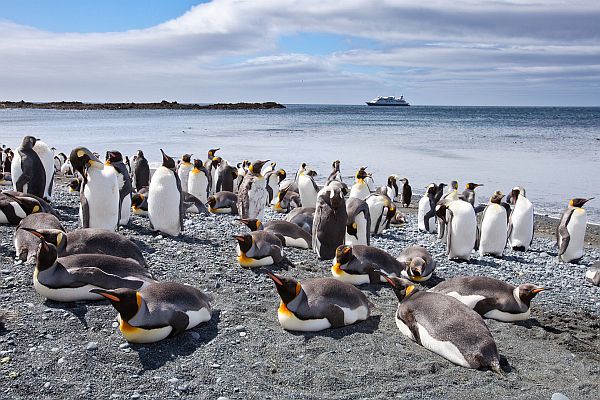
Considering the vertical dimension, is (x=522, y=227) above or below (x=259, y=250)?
below

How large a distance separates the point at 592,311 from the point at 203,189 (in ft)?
25.8

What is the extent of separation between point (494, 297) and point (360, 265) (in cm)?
141

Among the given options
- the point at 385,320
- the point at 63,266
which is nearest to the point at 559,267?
the point at 385,320

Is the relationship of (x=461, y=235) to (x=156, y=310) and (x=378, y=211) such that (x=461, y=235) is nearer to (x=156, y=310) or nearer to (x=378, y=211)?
(x=378, y=211)

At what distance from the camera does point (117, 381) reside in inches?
151

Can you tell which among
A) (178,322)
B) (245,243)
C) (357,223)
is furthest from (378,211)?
(178,322)

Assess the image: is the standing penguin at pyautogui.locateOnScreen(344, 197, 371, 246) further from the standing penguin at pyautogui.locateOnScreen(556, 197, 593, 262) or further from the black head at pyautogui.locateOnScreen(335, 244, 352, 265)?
the standing penguin at pyautogui.locateOnScreen(556, 197, 593, 262)

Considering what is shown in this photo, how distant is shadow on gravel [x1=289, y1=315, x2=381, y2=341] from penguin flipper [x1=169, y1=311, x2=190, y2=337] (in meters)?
0.87

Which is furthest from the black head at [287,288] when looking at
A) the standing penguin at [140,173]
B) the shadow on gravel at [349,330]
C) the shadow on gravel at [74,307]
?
the standing penguin at [140,173]

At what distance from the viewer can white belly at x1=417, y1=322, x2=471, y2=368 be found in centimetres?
438

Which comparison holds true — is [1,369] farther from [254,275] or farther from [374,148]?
[374,148]

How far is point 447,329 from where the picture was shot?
4.55 m

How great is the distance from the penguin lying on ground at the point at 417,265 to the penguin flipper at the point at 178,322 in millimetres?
2973

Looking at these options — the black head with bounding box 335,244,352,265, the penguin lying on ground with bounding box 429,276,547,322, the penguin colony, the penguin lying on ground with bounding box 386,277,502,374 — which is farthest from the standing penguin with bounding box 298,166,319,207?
the penguin lying on ground with bounding box 386,277,502,374
